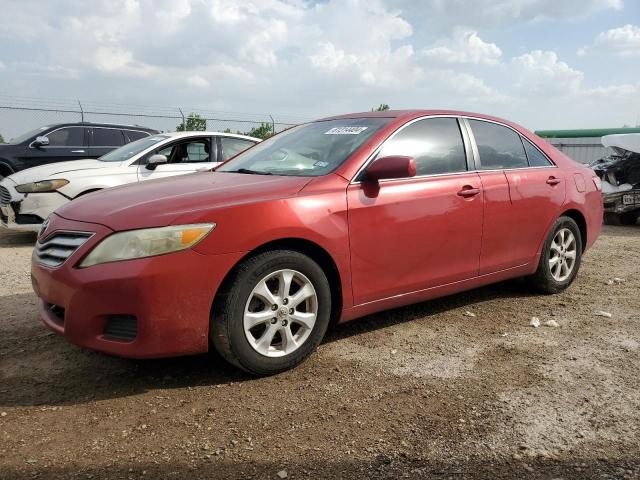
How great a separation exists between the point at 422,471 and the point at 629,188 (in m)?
9.11

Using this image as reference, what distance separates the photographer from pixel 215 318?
2.88m

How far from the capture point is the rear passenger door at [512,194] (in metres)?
4.11

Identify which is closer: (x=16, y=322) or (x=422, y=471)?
(x=422, y=471)

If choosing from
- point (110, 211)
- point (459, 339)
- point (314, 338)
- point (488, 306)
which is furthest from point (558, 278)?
point (110, 211)

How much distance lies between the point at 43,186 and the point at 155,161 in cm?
146

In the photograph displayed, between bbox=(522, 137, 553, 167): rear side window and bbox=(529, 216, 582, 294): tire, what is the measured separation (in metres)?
0.50

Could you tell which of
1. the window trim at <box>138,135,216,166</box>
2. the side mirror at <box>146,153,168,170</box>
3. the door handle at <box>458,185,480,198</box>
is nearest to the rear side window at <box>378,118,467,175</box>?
the door handle at <box>458,185,480,198</box>

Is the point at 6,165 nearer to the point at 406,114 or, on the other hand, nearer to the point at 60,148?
the point at 60,148

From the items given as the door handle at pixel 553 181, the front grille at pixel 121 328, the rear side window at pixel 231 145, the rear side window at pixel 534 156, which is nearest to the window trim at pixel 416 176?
the rear side window at pixel 534 156

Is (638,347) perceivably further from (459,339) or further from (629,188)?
(629,188)

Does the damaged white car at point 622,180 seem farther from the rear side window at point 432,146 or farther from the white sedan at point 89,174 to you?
the white sedan at point 89,174

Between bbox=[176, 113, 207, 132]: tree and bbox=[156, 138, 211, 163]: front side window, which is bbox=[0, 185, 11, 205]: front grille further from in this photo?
bbox=[176, 113, 207, 132]: tree

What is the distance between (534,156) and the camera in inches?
183

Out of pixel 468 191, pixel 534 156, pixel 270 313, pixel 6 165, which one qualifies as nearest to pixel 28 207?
pixel 6 165
